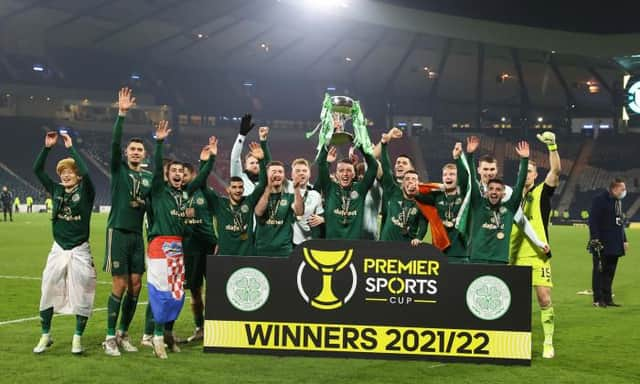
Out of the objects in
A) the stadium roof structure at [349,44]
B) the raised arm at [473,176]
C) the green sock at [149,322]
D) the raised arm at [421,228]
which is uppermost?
the stadium roof structure at [349,44]

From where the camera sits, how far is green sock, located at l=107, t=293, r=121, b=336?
26.0 feet

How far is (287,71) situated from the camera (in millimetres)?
59031

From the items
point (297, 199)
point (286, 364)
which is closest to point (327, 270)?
point (297, 199)

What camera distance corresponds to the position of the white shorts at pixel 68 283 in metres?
7.85

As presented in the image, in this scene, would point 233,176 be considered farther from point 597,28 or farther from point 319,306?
point 597,28

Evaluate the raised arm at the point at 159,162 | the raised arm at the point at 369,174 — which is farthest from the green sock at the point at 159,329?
the raised arm at the point at 369,174

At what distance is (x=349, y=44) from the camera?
53.5 meters

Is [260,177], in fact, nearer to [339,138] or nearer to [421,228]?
[339,138]

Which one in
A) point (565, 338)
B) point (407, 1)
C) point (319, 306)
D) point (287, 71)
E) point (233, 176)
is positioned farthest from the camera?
point (287, 71)

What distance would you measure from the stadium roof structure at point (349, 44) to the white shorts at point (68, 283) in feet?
108

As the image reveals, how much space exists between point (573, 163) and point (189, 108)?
27725 mm

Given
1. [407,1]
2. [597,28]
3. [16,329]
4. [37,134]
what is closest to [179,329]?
[16,329]

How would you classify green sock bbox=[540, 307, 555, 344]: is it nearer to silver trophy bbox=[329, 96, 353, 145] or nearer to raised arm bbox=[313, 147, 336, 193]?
raised arm bbox=[313, 147, 336, 193]

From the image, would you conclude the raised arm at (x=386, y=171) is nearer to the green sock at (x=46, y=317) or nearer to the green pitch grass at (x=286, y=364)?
the green pitch grass at (x=286, y=364)
